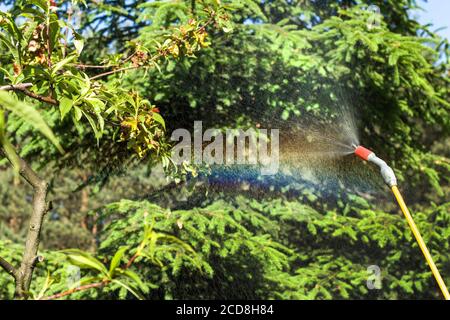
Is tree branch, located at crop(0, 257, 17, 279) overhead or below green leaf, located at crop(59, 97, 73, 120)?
below

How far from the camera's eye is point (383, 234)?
5129 mm

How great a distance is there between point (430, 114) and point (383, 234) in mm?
1414

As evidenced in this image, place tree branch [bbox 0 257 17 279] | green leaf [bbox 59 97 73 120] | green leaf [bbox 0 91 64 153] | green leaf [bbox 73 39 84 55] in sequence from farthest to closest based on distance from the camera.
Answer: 1. green leaf [bbox 73 39 84 55]
2. green leaf [bbox 59 97 73 120]
3. tree branch [bbox 0 257 17 279]
4. green leaf [bbox 0 91 64 153]

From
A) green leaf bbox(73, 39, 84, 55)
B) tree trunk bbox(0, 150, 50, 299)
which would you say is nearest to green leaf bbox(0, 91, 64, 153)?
tree trunk bbox(0, 150, 50, 299)

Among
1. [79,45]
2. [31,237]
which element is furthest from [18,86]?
[31,237]

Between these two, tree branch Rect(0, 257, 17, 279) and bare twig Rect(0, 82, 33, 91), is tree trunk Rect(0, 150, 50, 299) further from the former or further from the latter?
bare twig Rect(0, 82, 33, 91)

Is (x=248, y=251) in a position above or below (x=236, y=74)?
below

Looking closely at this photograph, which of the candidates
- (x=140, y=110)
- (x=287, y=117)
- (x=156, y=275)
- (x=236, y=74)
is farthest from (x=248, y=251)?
(x=140, y=110)

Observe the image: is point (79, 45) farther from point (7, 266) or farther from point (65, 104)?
point (7, 266)

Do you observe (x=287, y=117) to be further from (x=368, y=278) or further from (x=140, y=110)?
(x=140, y=110)

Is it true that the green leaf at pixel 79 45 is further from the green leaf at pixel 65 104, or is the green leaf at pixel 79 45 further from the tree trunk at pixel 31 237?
the tree trunk at pixel 31 237

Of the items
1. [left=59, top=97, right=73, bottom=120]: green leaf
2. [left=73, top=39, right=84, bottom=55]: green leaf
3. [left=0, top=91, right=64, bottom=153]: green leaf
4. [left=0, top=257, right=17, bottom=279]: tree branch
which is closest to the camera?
[left=0, top=91, right=64, bottom=153]: green leaf

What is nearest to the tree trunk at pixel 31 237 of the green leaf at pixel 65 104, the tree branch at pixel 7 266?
the tree branch at pixel 7 266

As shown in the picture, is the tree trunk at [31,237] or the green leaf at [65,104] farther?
the green leaf at [65,104]
